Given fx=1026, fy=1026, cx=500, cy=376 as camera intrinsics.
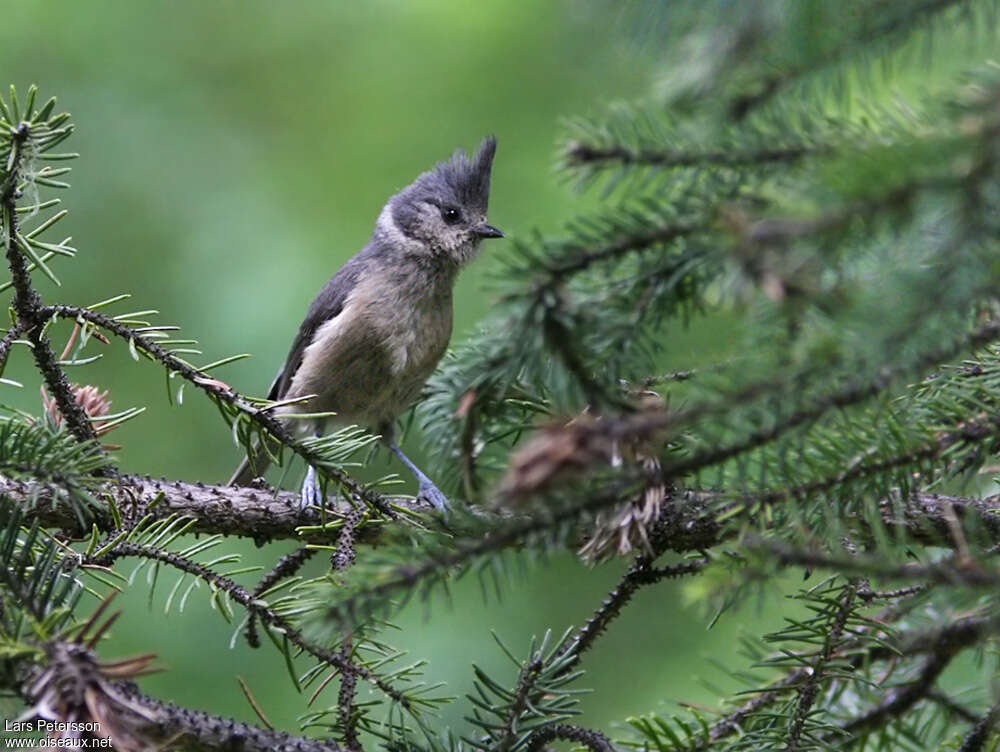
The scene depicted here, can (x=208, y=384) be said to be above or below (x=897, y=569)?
above

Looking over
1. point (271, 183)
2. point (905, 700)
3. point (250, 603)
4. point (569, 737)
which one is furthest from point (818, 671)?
point (271, 183)

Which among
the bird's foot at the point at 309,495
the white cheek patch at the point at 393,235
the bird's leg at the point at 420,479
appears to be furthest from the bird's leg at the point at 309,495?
the white cheek patch at the point at 393,235

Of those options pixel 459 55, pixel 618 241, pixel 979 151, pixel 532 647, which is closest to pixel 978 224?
pixel 979 151

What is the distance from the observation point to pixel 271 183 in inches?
209

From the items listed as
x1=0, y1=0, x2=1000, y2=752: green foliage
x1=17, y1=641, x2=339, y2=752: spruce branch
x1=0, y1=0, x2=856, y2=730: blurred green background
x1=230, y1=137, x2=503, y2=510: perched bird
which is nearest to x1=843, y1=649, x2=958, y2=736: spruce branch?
x1=0, y1=0, x2=1000, y2=752: green foliage

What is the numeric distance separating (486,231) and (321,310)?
784 millimetres

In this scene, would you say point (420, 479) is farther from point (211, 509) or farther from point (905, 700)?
point (905, 700)

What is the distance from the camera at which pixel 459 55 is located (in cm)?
519

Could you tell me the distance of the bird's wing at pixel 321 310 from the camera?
4.35 metres

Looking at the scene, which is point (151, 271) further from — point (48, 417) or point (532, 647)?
point (532, 647)

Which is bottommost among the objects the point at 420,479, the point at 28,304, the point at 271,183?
the point at 420,479

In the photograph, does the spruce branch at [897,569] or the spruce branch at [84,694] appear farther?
the spruce branch at [84,694]

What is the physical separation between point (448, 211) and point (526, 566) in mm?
3338

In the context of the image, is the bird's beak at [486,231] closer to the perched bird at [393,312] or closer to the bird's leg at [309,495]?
the perched bird at [393,312]
